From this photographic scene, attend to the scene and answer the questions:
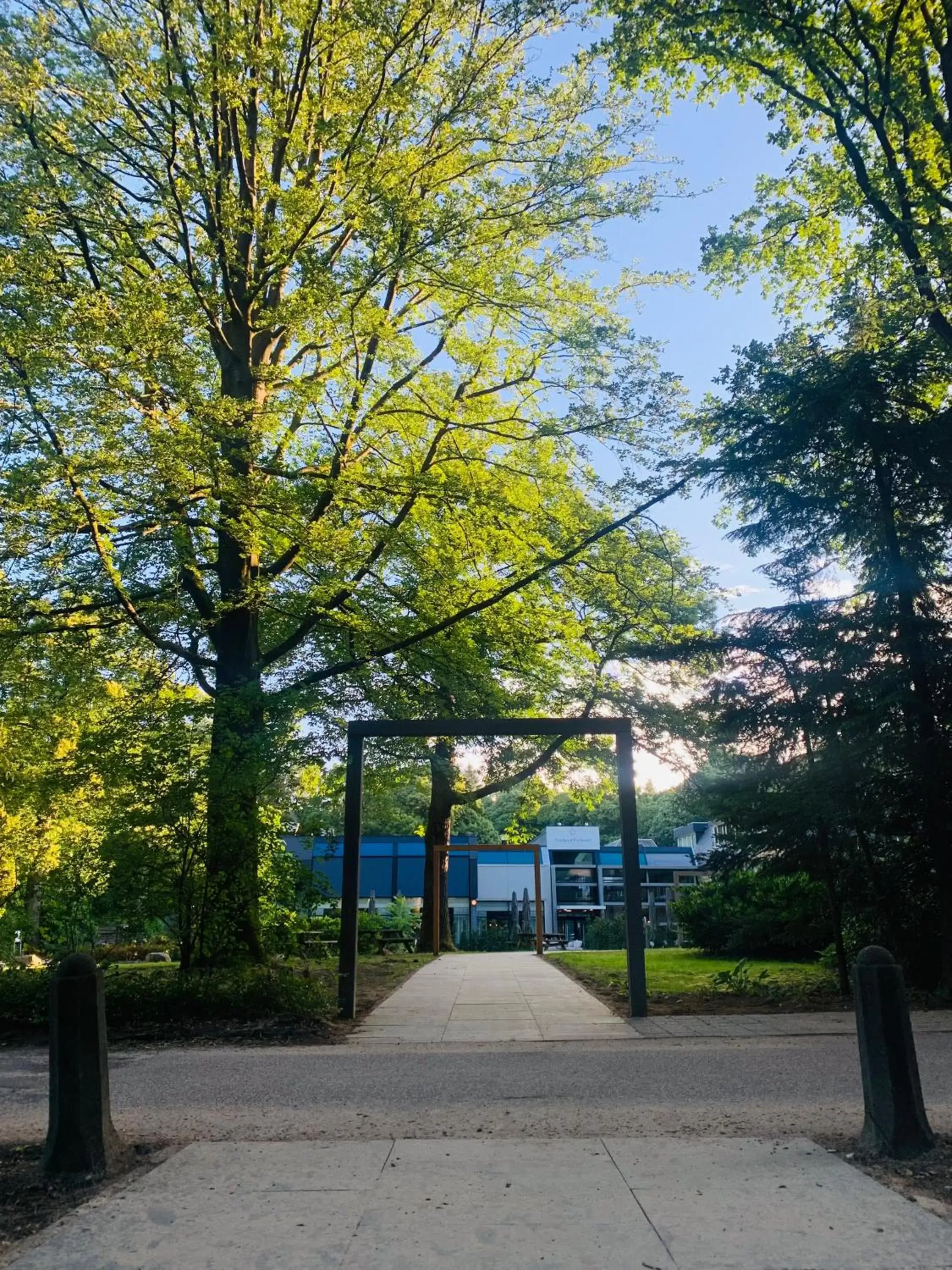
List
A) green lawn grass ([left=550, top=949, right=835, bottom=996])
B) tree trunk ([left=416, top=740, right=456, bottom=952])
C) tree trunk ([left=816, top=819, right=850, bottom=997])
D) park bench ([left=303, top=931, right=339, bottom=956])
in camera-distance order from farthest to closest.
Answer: tree trunk ([left=416, top=740, right=456, bottom=952]), park bench ([left=303, top=931, right=339, bottom=956]), green lawn grass ([left=550, top=949, right=835, bottom=996]), tree trunk ([left=816, top=819, right=850, bottom=997])

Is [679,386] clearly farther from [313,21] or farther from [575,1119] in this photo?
[575,1119]

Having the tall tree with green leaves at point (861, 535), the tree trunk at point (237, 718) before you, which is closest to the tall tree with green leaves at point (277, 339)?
Result: the tree trunk at point (237, 718)

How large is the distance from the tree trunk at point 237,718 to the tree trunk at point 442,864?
1008 centimetres

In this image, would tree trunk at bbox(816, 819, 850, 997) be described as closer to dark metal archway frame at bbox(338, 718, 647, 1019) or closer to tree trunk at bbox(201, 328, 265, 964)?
dark metal archway frame at bbox(338, 718, 647, 1019)

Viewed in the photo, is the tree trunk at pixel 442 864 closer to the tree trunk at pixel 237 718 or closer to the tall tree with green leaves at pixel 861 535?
the tree trunk at pixel 237 718

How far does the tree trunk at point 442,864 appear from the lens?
24734mm

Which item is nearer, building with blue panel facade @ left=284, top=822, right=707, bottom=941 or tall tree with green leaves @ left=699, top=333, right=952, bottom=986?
tall tree with green leaves @ left=699, top=333, right=952, bottom=986

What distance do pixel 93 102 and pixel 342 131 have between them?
353cm

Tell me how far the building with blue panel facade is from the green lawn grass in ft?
38.0

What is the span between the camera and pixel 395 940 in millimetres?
23922

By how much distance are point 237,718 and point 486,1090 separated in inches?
243

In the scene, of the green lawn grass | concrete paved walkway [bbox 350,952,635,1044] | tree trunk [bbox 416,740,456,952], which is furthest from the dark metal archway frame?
tree trunk [bbox 416,740,456,952]

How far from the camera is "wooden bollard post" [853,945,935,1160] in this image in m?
4.52

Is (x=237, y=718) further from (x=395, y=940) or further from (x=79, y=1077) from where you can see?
(x=395, y=940)
